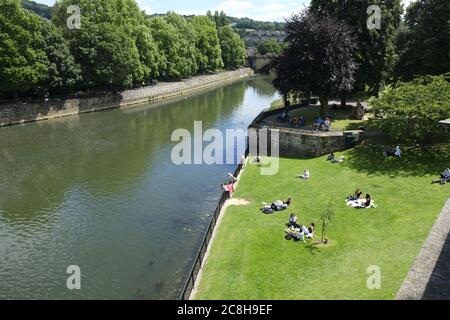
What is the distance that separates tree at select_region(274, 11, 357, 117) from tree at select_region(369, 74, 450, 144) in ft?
23.6

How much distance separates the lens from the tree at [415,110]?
111 ft

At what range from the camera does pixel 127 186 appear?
36.6 meters

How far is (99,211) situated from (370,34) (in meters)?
33.7

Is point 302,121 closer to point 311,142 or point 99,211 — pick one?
point 311,142

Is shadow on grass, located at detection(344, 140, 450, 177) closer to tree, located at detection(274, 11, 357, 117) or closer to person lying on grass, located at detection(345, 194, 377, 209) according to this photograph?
person lying on grass, located at detection(345, 194, 377, 209)

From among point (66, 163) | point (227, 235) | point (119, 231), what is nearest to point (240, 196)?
point (227, 235)

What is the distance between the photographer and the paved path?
16.1 metres

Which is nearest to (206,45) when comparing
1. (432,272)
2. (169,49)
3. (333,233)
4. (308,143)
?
(169,49)

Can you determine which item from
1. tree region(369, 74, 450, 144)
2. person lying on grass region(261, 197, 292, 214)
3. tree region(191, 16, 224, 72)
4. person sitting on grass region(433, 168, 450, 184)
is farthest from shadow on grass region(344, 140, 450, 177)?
tree region(191, 16, 224, 72)

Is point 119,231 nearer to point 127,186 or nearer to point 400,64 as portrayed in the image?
point 127,186

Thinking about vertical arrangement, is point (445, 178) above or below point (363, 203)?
above

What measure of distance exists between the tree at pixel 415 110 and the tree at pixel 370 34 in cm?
1273

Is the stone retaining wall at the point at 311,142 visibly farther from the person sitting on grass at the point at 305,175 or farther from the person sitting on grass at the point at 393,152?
the person sitting on grass at the point at 305,175

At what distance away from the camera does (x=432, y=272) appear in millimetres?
17438
